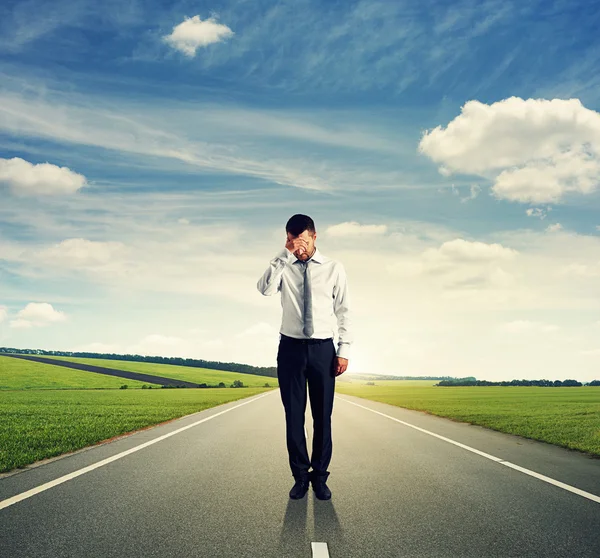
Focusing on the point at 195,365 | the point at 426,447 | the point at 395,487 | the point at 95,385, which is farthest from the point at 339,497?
the point at 195,365

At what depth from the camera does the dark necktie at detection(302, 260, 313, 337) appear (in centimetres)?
570

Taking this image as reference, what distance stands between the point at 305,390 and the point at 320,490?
104 cm

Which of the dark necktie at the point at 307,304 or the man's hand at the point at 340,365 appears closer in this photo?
the dark necktie at the point at 307,304

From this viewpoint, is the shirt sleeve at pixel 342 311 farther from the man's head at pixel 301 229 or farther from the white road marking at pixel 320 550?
the white road marking at pixel 320 550

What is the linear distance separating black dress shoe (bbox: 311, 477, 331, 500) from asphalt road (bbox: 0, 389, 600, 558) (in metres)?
0.08

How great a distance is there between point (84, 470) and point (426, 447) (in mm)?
6097

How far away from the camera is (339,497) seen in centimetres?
595

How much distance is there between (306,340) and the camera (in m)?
5.75

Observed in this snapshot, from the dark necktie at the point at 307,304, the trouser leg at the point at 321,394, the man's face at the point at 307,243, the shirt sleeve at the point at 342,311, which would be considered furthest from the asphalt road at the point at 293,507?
the man's face at the point at 307,243

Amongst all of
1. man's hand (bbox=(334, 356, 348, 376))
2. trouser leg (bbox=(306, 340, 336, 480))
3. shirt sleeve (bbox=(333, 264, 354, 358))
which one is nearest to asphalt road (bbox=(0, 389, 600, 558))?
trouser leg (bbox=(306, 340, 336, 480))

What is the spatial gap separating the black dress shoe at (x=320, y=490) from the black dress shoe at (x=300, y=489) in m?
0.10

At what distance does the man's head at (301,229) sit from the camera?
225 inches

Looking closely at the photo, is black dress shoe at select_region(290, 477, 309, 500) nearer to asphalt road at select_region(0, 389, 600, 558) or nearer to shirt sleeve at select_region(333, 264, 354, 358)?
asphalt road at select_region(0, 389, 600, 558)

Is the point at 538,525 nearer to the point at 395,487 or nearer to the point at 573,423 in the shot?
the point at 395,487
